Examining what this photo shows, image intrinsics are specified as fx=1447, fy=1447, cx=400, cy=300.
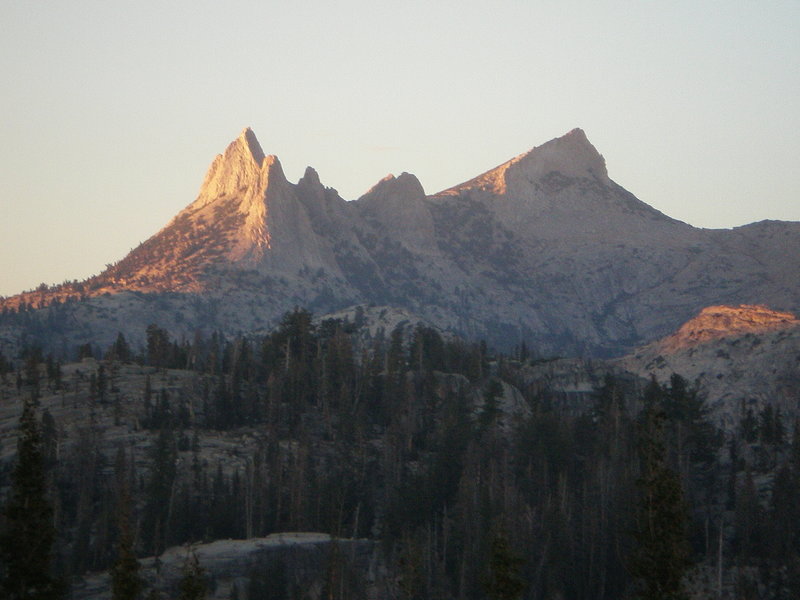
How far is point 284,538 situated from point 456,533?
12.8 meters

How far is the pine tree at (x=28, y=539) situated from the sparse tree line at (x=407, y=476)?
1500 centimetres

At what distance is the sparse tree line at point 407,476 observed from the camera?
96688 mm

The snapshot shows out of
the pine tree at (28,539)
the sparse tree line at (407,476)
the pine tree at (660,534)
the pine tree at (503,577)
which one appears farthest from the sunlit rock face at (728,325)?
the pine tree at (28,539)

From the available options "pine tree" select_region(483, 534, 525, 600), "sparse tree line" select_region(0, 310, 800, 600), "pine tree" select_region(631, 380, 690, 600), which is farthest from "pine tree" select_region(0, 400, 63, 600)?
"pine tree" select_region(631, 380, 690, 600)

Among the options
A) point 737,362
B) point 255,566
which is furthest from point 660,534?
point 737,362

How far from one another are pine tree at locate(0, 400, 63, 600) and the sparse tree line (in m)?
15.0

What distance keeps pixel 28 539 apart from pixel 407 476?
211ft

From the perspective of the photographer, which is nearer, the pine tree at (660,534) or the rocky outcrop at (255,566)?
the pine tree at (660,534)

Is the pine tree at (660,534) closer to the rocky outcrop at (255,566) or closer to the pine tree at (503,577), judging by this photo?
the pine tree at (503,577)

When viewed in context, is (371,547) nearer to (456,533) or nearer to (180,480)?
(456,533)

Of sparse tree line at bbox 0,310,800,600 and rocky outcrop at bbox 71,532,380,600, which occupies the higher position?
sparse tree line at bbox 0,310,800,600

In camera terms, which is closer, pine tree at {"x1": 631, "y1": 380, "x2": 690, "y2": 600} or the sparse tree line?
pine tree at {"x1": 631, "y1": 380, "x2": 690, "y2": 600}

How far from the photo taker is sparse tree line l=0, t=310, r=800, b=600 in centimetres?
9669

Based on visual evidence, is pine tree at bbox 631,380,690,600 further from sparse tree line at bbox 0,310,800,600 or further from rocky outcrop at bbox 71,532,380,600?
rocky outcrop at bbox 71,532,380,600
